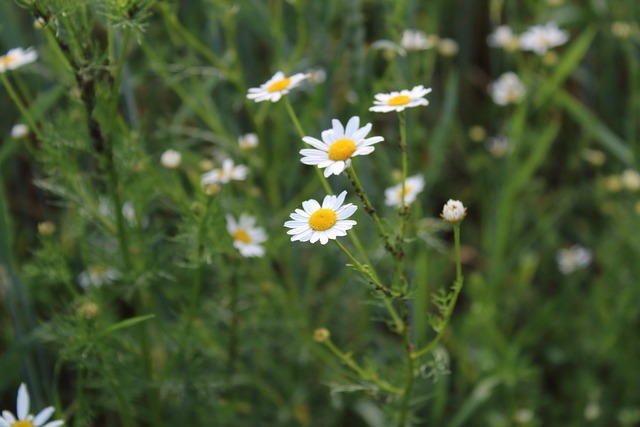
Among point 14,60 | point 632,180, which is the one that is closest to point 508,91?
point 632,180

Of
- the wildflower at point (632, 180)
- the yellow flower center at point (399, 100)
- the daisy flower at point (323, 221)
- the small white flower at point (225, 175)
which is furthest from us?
the wildflower at point (632, 180)

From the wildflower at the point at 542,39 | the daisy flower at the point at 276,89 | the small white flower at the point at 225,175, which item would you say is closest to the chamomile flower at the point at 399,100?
the daisy flower at the point at 276,89

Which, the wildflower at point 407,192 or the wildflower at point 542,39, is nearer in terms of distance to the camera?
the wildflower at point 407,192

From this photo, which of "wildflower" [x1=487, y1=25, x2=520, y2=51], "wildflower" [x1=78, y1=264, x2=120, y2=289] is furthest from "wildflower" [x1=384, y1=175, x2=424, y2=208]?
"wildflower" [x1=487, y1=25, x2=520, y2=51]

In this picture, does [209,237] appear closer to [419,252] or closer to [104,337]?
[104,337]

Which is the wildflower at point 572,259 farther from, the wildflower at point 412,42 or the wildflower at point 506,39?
the wildflower at point 412,42

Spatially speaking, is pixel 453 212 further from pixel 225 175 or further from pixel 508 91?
pixel 508 91
